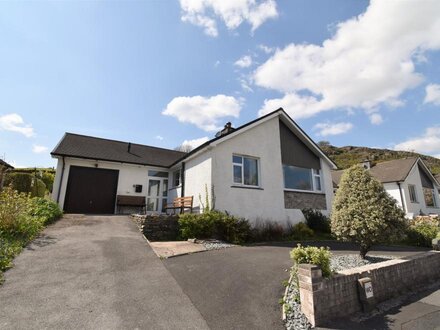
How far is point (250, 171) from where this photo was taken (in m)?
12.8

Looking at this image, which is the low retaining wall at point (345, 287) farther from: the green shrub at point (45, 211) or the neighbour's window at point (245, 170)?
the green shrub at point (45, 211)

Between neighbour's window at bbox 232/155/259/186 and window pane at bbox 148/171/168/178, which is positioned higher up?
window pane at bbox 148/171/168/178

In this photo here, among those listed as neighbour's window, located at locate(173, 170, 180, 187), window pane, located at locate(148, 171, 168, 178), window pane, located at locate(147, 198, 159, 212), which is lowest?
window pane, located at locate(147, 198, 159, 212)

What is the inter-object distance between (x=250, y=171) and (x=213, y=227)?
419cm

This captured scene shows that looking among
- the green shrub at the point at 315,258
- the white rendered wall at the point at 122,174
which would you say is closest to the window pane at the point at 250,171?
the white rendered wall at the point at 122,174

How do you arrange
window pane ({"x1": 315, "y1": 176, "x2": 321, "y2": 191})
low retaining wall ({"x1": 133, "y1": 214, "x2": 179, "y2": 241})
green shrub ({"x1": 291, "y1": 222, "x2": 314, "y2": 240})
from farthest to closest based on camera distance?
window pane ({"x1": 315, "y1": 176, "x2": 321, "y2": 191}) → green shrub ({"x1": 291, "y1": 222, "x2": 314, "y2": 240}) → low retaining wall ({"x1": 133, "y1": 214, "x2": 179, "y2": 241})

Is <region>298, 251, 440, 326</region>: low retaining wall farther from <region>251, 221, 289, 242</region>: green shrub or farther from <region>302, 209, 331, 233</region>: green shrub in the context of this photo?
<region>302, 209, 331, 233</region>: green shrub

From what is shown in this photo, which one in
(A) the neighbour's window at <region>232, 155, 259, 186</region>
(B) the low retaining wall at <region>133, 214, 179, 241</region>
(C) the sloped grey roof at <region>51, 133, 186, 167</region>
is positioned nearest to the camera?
(B) the low retaining wall at <region>133, 214, 179, 241</region>

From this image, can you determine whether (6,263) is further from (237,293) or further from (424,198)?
(424,198)

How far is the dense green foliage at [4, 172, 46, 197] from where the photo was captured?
1645 centimetres

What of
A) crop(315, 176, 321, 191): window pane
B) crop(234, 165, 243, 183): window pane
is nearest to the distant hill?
crop(315, 176, 321, 191): window pane

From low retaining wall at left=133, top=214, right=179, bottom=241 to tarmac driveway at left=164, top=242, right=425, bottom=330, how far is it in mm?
2652

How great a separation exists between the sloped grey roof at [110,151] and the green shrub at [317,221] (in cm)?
976

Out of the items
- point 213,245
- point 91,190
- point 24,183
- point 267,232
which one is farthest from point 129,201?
point 267,232
